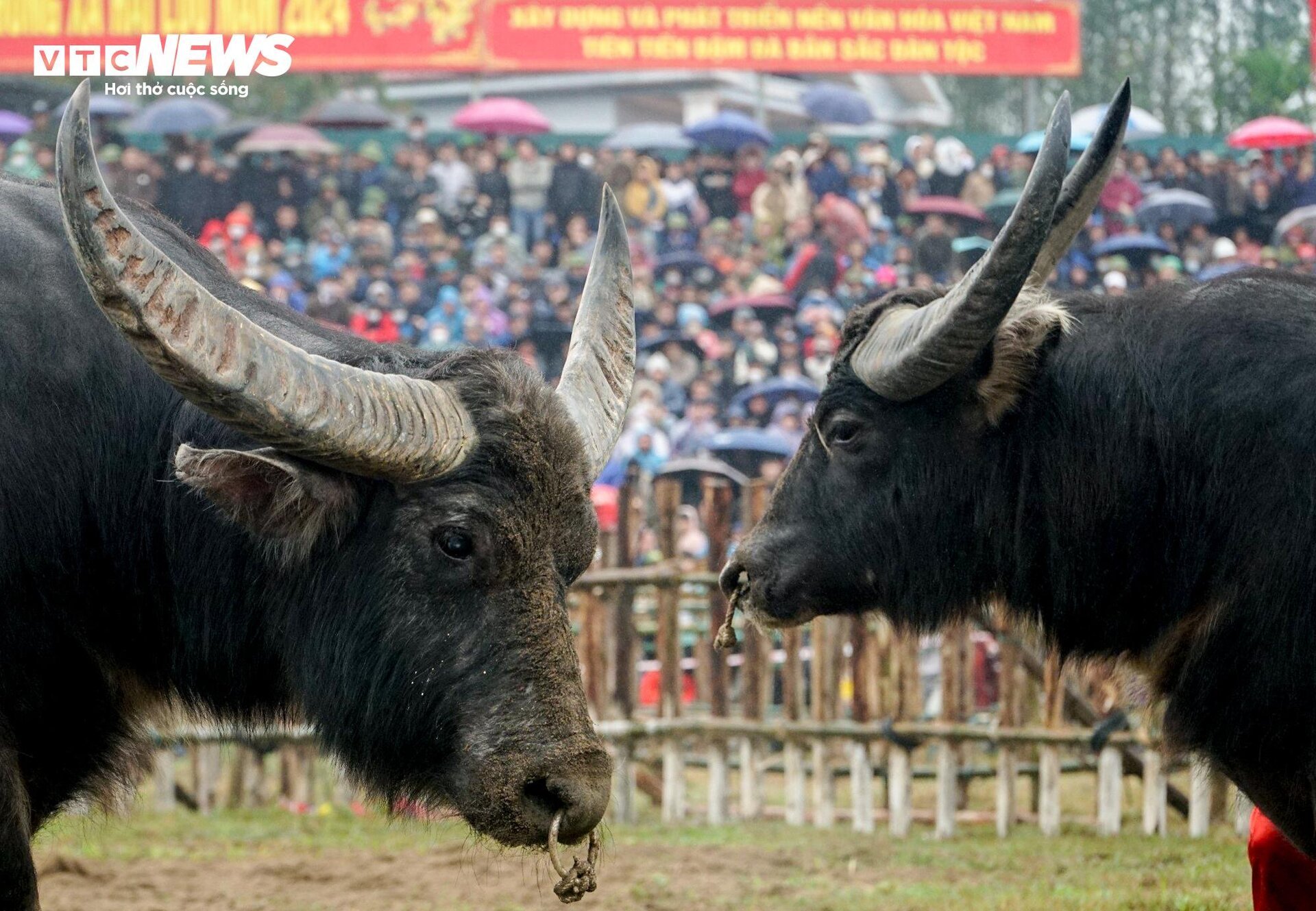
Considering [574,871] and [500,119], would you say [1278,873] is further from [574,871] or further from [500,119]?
[500,119]

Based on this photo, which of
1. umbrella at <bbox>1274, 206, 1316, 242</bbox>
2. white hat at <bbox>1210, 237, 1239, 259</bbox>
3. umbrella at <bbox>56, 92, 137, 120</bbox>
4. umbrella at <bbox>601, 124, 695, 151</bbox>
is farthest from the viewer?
umbrella at <bbox>601, 124, 695, 151</bbox>

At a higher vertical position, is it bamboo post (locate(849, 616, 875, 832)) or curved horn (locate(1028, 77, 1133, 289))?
curved horn (locate(1028, 77, 1133, 289))

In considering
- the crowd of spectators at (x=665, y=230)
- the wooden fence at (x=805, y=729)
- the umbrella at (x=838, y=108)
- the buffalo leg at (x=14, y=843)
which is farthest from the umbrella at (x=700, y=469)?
the umbrella at (x=838, y=108)

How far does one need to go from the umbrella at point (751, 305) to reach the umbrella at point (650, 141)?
419cm

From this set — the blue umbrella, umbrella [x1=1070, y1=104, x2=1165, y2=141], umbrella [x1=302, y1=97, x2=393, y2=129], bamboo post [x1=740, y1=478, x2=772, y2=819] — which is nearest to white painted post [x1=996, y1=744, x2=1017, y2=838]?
bamboo post [x1=740, y1=478, x2=772, y2=819]

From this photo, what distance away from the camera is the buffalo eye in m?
3.83

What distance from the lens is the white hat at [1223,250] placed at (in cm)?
1916

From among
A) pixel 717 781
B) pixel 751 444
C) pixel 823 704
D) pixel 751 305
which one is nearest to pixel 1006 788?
pixel 823 704

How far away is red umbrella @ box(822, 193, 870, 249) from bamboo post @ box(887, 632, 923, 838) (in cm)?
1077

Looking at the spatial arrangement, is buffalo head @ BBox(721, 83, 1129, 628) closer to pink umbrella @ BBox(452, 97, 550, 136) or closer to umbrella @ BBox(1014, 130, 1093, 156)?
umbrella @ BBox(1014, 130, 1093, 156)

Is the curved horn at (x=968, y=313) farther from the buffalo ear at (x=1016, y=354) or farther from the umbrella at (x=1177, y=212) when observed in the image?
the umbrella at (x=1177, y=212)

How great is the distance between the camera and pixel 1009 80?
1690 inches

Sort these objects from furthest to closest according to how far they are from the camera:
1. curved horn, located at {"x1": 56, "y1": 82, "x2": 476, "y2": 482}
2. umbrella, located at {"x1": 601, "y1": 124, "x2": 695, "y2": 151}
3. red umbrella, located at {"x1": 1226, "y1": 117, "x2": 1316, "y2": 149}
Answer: umbrella, located at {"x1": 601, "y1": 124, "x2": 695, "y2": 151}
red umbrella, located at {"x1": 1226, "y1": 117, "x2": 1316, "y2": 149}
curved horn, located at {"x1": 56, "y1": 82, "x2": 476, "y2": 482}

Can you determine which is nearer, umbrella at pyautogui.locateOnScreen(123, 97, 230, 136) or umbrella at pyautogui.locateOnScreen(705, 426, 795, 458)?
umbrella at pyautogui.locateOnScreen(705, 426, 795, 458)
